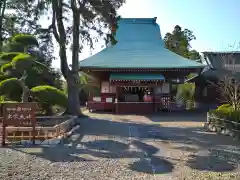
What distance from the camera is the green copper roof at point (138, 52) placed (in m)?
20.8

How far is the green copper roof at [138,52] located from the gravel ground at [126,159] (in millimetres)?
11527

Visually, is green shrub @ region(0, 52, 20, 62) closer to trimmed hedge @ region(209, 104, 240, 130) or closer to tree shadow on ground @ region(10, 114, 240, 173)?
tree shadow on ground @ region(10, 114, 240, 173)

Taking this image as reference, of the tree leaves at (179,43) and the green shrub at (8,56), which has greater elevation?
the tree leaves at (179,43)

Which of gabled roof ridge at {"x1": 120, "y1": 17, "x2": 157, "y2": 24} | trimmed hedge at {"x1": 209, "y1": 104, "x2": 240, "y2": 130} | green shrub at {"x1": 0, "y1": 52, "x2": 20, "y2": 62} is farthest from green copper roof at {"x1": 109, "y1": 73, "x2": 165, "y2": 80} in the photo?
trimmed hedge at {"x1": 209, "y1": 104, "x2": 240, "y2": 130}

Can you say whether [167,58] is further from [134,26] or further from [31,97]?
[31,97]

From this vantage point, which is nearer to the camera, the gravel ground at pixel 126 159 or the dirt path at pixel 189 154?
the gravel ground at pixel 126 159

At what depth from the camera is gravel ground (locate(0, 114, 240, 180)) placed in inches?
214

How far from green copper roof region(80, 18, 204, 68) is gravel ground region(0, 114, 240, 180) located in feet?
37.8

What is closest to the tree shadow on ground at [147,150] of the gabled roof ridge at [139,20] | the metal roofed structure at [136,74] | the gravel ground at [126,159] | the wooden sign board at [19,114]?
the gravel ground at [126,159]

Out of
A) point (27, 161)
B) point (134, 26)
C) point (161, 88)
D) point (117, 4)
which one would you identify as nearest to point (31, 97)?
point (117, 4)

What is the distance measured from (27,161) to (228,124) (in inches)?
270

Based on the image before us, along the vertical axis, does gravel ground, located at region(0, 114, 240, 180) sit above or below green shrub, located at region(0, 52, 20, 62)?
below

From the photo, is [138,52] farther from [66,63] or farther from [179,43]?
[179,43]

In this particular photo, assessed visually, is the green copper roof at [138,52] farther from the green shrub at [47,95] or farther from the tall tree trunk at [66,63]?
the green shrub at [47,95]
